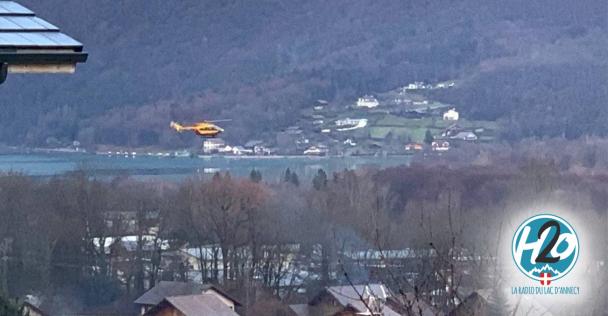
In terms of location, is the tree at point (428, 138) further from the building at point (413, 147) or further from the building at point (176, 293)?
the building at point (176, 293)

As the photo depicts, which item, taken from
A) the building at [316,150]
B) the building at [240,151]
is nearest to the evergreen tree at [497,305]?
the building at [240,151]

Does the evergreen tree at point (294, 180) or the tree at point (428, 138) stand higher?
the tree at point (428, 138)

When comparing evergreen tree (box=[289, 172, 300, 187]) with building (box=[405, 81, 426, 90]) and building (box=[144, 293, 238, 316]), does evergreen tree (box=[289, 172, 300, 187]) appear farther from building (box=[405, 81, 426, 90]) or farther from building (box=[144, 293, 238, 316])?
building (box=[405, 81, 426, 90])

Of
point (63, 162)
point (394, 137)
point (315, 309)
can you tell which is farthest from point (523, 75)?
point (315, 309)

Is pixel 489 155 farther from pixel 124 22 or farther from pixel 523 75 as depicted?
pixel 124 22

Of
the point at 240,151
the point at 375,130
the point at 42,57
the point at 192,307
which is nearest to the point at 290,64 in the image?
the point at 375,130

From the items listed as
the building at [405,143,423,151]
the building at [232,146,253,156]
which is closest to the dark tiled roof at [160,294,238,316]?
the building at [405,143,423,151]

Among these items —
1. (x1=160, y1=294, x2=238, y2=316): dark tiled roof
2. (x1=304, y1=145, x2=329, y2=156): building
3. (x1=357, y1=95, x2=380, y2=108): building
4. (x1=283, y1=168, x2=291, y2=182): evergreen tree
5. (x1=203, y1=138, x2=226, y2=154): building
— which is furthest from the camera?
(x1=357, y1=95, x2=380, y2=108): building
